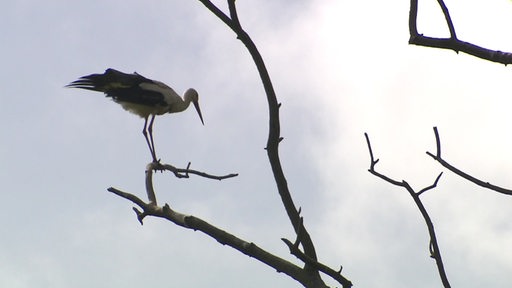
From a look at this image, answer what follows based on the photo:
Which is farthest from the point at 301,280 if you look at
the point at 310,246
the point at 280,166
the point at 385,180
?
the point at 385,180

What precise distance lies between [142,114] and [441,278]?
828 cm

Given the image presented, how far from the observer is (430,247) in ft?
12.8

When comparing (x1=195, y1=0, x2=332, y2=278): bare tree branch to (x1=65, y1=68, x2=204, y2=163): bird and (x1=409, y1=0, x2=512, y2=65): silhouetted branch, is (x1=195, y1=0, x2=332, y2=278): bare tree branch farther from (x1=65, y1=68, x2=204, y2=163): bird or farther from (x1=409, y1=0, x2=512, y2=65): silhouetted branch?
(x1=65, y1=68, x2=204, y2=163): bird

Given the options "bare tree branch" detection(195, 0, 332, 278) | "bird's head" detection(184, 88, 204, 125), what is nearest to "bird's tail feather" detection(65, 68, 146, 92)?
"bird's head" detection(184, 88, 204, 125)

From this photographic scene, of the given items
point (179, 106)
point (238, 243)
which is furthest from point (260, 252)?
point (179, 106)

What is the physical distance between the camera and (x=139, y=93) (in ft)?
35.8

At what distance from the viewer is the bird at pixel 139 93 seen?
1010cm

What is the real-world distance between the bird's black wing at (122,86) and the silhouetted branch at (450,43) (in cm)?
673

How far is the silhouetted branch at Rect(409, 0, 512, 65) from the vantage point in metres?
3.33

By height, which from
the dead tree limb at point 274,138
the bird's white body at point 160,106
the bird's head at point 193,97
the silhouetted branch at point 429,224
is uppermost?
the bird's head at point 193,97

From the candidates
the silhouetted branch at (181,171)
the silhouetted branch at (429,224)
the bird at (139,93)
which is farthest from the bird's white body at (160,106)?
the silhouetted branch at (429,224)

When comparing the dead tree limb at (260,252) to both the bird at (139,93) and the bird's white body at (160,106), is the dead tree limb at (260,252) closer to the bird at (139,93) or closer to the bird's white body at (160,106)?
the bird at (139,93)

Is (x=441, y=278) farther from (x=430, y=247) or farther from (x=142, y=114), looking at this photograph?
(x=142, y=114)

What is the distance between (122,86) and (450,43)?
7.43 metres
